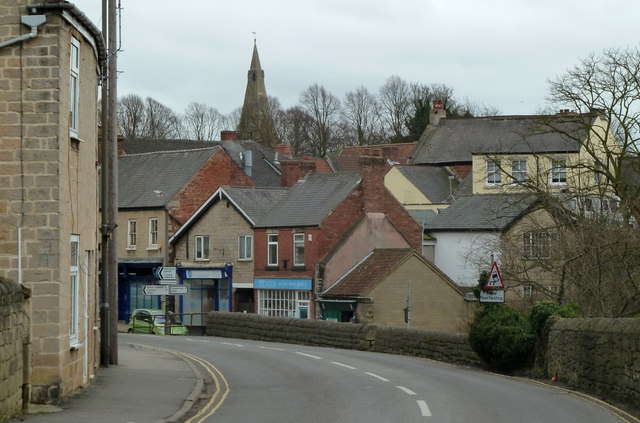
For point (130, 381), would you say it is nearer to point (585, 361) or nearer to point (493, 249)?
point (585, 361)

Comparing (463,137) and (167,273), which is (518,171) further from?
(463,137)

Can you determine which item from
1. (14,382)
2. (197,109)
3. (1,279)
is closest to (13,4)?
(1,279)

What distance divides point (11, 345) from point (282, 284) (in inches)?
1582

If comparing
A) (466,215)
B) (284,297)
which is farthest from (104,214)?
(466,215)

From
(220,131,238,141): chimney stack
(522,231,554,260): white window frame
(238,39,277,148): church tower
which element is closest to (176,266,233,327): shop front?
(522,231,554,260): white window frame

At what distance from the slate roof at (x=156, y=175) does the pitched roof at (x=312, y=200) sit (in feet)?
26.4

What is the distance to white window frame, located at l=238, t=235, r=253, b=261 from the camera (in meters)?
57.5

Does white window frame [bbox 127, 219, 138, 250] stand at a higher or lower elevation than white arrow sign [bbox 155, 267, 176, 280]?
higher

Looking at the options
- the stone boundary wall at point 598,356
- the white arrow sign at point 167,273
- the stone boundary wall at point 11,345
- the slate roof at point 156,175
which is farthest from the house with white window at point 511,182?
the stone boundary wall at point 11,345

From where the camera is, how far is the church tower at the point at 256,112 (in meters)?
114

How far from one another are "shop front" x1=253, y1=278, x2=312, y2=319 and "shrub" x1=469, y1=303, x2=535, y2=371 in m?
25.8

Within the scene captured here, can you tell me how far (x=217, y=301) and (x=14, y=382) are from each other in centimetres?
4448

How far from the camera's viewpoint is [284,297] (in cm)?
5522

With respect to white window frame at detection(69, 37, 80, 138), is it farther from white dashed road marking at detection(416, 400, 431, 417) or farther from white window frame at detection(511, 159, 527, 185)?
white window frame at detection(511, 159, 527, 185)
